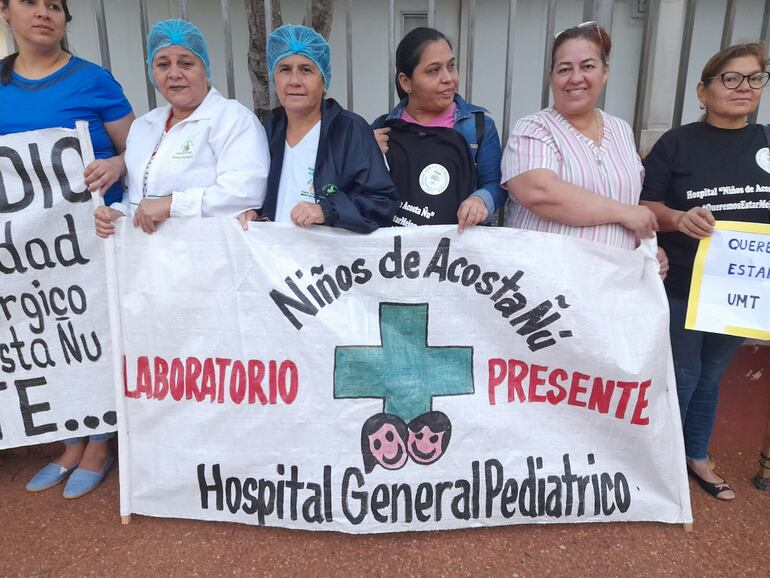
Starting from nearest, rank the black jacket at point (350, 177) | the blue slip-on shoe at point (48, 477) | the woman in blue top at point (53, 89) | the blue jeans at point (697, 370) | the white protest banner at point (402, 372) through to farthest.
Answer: the black jacket at point (350, 177) < the white protest banner at point (402, 372) < the woman in blue top at point (53, 89) < the blue jeans at point (697, 370) < the blue slip-on shoe at point (48, 477)

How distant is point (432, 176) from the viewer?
2408mm

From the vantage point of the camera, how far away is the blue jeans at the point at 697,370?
2633 millimetres

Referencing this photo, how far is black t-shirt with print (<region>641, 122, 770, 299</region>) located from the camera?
2410 mm

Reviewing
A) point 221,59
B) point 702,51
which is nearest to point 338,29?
point 221,59

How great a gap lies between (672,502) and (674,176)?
52.2 inches

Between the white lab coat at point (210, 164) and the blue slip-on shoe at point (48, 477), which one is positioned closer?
the white lab coat at point (210, 164)

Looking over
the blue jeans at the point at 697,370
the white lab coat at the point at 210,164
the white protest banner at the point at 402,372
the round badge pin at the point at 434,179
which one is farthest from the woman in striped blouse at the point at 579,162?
the white lab coat at the point at 210,164

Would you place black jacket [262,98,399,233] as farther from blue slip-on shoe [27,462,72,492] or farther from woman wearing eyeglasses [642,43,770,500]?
blue slip-on shoe [27,462,72,492]

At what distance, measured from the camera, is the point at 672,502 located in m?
2.45

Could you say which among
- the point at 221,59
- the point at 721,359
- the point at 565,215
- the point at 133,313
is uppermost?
the point at 221,59

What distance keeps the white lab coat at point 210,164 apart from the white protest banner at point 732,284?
5.86 ft

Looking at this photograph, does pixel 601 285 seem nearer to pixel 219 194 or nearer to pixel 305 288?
pixel 305 288

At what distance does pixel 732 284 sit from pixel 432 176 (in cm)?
128

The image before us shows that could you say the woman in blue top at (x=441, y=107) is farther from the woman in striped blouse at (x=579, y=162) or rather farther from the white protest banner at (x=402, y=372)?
the white protest banner at (x=402, y=372)
